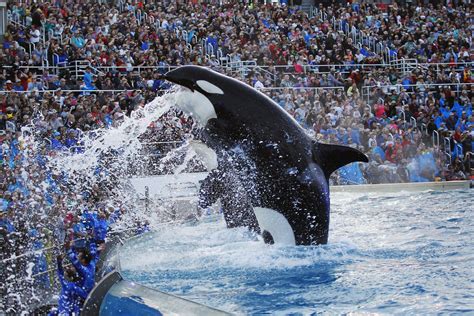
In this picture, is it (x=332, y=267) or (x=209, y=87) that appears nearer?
(x=332, y=267)

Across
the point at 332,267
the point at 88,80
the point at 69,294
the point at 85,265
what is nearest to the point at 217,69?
the point at 88,80

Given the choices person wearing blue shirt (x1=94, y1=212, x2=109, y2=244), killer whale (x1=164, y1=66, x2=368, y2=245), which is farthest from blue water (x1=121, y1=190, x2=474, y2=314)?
person wearing blue shirt (x1=94, y1=212, x2=109, y2=244)

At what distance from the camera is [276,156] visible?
9461mm

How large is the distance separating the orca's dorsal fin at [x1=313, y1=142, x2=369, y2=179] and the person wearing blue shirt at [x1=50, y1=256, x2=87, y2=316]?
11.6ft

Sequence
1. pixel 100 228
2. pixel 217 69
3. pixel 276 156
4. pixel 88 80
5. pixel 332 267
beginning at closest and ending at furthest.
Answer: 1. pixel 332 267
2. pixel 276 156
3. pixel 100 228
4. pixel 88 80
5. pixel 217 69

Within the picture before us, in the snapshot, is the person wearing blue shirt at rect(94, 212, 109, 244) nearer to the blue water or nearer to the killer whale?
the blue water

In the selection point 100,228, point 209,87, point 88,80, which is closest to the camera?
point 209,87

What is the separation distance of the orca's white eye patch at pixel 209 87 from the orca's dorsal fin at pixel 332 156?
1335mm

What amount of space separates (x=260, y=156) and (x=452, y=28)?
2844 cm

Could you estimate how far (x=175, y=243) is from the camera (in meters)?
10.9

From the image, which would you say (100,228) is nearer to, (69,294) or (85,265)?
(85,265)

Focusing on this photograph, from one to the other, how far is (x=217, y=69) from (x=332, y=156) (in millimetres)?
18228

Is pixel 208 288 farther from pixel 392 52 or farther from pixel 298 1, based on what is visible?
pixel 298 1

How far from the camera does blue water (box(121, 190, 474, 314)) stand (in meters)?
6.99
